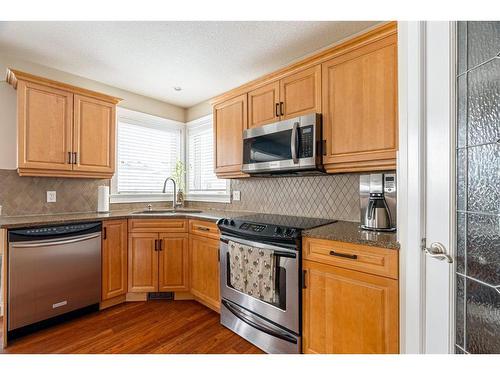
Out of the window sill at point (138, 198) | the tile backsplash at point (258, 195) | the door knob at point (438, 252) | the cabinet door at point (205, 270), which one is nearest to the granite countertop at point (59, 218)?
the tile backsplash at point (258, 195)

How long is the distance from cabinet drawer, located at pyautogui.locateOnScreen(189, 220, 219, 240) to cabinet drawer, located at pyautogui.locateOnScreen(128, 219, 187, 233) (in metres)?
0.10

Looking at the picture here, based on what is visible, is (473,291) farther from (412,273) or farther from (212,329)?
(212,329)

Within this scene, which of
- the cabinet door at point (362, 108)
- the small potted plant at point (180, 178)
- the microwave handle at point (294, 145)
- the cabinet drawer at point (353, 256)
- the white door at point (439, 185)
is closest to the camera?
the white door at point (439, 185)

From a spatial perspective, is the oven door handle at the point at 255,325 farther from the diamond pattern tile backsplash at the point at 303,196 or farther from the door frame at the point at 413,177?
the diamond pattern tile backsplash at the point at 303,196

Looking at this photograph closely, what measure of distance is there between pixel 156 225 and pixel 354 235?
6.45ft

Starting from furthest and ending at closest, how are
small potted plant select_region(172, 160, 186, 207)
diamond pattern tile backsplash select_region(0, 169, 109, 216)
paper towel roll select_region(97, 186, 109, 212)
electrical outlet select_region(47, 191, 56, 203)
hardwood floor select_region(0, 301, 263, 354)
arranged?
small potted plant select_region(172, 160, 186, 207) → paper towel roll select_region(97, 186, 109, 212) → electrical outlet select_region(47, 191, 56, 203) → diamond pattern tile backsplash select_region(0, 169, 109, 216) → hardwood floor select_region(0, 301, 263, 354)

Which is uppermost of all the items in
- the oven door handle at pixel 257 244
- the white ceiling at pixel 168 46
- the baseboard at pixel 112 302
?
the white ceiling at pixel 168 46

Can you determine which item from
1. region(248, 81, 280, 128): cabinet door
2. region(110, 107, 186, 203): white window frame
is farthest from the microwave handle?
region(110, 107, 186, 203): white window frame

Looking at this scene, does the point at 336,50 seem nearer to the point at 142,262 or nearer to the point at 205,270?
the point at 205,270

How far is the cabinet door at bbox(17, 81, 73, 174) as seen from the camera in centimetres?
222

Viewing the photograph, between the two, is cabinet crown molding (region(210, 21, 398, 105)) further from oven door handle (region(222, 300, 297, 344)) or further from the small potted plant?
oven door handle (region(222, 300, 297, 344))

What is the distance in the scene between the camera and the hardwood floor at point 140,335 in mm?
1896

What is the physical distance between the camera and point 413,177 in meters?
1.13

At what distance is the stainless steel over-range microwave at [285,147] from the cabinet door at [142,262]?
50.1 inches
